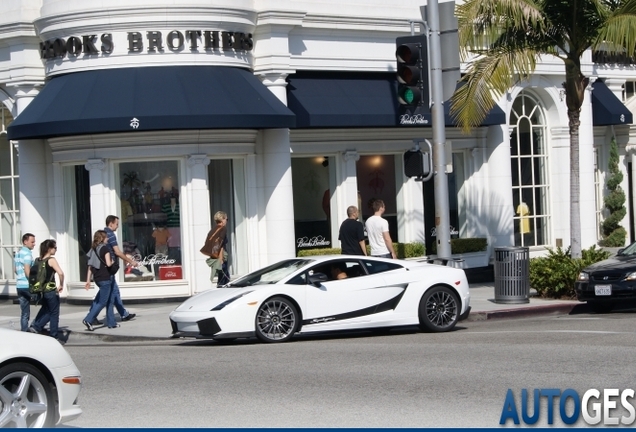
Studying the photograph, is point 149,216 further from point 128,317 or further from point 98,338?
point 98,338

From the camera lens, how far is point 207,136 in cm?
2164

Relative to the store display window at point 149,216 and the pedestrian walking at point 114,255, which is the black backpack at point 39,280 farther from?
the store display window at point 149,216

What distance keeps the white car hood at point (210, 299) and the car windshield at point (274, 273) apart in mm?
309

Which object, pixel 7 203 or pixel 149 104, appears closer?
pixel 149 104

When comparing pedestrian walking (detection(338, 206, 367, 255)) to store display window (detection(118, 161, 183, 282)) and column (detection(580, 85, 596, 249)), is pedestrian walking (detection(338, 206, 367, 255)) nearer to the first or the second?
store display window (detection(118, 161, 183, 282))

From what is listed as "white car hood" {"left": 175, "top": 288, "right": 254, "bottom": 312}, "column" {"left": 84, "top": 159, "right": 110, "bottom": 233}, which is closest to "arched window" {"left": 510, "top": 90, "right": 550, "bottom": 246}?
"column" {"left": 84, "top": 159, "right": 110, "bottom": 233}

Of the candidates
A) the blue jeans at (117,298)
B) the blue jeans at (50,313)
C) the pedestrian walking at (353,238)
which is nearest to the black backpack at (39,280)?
the blue jeans at (50,313)

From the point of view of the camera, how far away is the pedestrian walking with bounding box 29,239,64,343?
54.2ft

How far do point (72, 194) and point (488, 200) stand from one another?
9.39 metres

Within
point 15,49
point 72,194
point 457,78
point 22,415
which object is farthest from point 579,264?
point 22,415

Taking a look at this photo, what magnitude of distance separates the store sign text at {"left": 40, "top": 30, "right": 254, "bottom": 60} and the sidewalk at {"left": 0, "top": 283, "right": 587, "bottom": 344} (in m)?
4.88

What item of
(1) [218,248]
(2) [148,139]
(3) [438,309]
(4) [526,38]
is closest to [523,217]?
(4) [526,38]

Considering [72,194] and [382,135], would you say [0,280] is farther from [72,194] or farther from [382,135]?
[382,135]

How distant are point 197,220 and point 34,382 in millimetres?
13233
